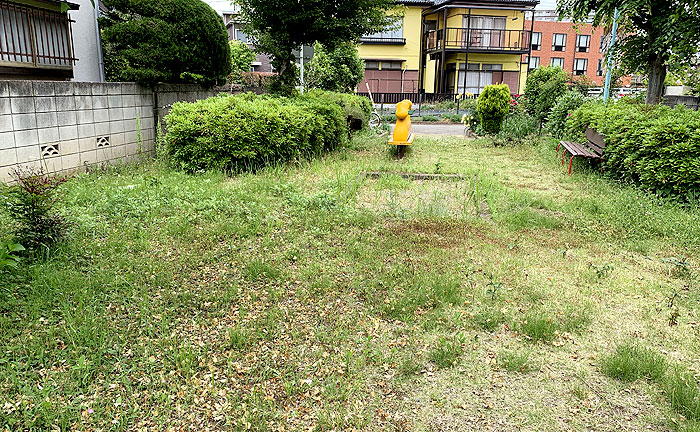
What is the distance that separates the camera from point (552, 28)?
38.8 metres

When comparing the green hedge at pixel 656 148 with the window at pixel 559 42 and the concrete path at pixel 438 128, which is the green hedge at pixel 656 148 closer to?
the concrete path at pixel 438 128

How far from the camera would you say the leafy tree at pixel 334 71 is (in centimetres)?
1809

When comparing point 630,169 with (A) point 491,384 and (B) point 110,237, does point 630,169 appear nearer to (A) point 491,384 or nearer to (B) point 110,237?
(A) point 491,384

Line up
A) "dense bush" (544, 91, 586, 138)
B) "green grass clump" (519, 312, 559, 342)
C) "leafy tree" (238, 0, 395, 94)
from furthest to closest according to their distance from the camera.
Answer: "dense bush" (544, 91, 586, 138)
"leafy tree" (238, 0, 395, 94)
"green grass clump" (519, 312, 559, 342)

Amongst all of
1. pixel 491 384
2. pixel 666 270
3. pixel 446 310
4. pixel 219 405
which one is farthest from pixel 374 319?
pixel 666 270

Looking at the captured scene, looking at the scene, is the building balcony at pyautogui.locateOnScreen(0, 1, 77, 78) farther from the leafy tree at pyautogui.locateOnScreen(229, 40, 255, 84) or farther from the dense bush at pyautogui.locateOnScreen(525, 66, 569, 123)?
the dense bush at pyautogui.locateOnScreen(525, 66, 569, 123)

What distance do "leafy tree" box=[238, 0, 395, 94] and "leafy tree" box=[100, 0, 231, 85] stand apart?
132 centimetres

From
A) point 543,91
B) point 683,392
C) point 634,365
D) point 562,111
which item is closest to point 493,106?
point 543,91

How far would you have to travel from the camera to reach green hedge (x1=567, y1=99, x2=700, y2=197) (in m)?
6.13

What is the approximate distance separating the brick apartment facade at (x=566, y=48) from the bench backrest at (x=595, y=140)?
32478 millimetres

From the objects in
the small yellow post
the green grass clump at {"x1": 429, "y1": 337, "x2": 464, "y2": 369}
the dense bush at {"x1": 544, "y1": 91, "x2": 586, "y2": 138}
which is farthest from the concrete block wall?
the dense bush at {"x1": 544, "y1": 91, "x2": 586, "y2": 138}

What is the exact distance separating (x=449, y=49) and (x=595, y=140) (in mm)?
21024

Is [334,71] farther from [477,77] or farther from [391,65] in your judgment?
[477,77]

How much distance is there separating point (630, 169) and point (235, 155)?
550 centimetres
